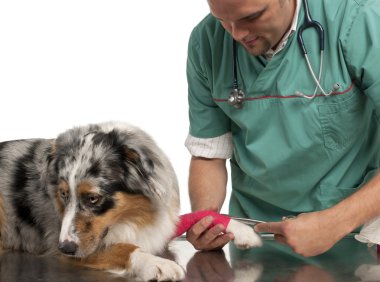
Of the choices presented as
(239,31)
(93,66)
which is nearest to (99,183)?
Answer: (239,31)

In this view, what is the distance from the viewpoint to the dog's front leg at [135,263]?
2.32m

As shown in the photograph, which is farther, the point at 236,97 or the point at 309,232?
the point at 236,97

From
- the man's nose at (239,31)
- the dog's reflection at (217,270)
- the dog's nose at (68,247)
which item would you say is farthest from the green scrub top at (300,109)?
the dog's nose at (68,247)

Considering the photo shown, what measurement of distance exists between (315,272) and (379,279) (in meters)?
0.20

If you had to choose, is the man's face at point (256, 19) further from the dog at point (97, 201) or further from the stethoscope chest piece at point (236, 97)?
the dog at point (97, 201)

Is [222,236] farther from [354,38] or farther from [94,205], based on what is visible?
[354,38]

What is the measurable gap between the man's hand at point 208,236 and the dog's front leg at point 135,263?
0.76 feet

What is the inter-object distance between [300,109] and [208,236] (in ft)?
1.81

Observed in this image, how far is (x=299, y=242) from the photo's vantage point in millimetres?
2420

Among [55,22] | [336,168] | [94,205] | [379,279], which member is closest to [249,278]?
[379,279]

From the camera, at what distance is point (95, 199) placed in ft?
8.35

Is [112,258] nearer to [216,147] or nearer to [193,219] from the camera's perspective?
[193,219]

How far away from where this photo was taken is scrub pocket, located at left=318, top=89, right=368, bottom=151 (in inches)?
108

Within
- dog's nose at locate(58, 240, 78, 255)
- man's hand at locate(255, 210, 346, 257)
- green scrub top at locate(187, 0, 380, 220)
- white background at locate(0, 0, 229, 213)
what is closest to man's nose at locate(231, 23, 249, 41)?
green scrub top at locate(187, 0, 380, 220)
